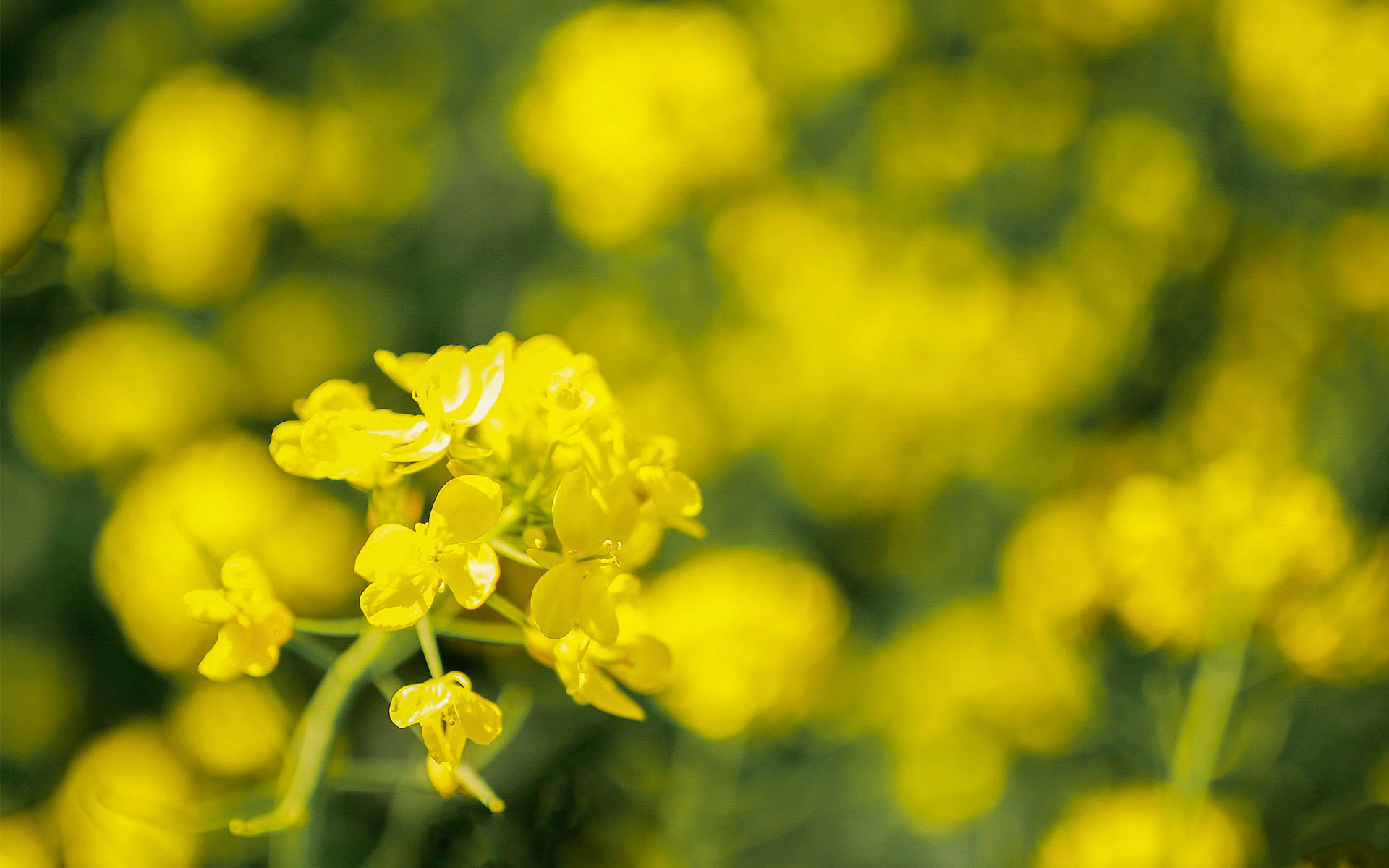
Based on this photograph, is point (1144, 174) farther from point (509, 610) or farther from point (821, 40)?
point (509, 610)

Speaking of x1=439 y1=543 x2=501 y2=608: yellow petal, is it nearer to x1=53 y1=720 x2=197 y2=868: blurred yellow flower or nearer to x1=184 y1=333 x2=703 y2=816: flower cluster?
x1=184 y1=333 x2=703 y2=816: flower cluster

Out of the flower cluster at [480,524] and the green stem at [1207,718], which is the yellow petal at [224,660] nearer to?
the flower cluster at [480,524]

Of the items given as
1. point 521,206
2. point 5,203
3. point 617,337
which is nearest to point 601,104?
point 521,206

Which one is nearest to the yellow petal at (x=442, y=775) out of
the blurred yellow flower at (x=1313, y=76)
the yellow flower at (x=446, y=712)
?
the yellow flower at (x=446, y=712)

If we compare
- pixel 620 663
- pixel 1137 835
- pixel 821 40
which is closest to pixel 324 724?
pixel 620 663

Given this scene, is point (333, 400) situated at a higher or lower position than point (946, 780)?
higher

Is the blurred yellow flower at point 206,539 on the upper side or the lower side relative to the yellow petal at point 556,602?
lower
